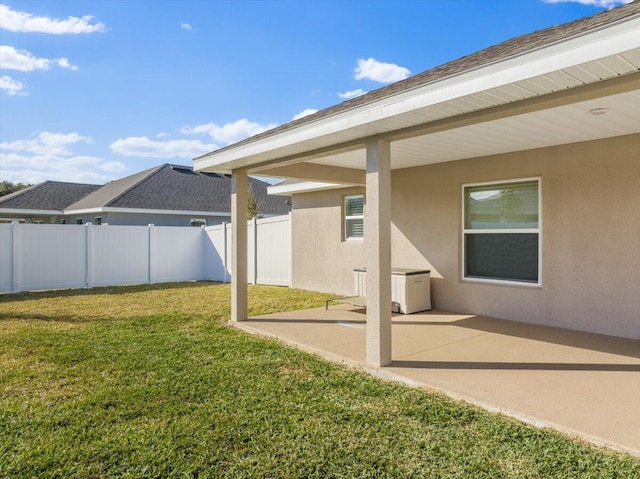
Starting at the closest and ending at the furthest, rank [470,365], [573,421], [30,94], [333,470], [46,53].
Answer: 1. [333,470]
2. [573,421]
3. [470,365]
4. [46,53]
5. [30,94]

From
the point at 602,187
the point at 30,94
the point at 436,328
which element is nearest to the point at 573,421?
the point at 436,328

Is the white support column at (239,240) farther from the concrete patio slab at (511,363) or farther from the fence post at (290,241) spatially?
the fence post at (290,241)

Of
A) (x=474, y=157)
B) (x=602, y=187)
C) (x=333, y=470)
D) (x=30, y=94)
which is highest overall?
(x=30, y=94)

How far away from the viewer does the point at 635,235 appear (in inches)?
232

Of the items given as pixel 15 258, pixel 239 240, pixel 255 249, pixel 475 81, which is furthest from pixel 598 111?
pixel 15 258

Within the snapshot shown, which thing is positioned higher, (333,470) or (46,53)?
(46,53)

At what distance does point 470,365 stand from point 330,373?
158cm

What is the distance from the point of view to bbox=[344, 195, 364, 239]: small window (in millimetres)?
10688

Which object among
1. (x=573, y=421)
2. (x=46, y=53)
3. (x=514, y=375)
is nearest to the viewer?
(x=573, y=421)

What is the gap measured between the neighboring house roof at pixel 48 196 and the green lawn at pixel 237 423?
18554 mm

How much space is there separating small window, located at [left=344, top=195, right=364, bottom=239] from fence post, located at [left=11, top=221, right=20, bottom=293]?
9.07m

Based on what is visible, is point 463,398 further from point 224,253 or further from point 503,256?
point 224,253

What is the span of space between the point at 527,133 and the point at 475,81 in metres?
2.59

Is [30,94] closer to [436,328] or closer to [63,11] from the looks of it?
[63,11]
